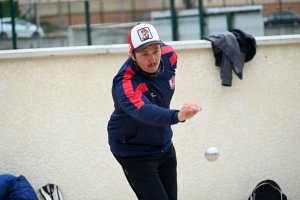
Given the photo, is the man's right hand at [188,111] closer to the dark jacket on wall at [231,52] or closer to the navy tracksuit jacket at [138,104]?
the navy tracksuit jacket at [138,104]

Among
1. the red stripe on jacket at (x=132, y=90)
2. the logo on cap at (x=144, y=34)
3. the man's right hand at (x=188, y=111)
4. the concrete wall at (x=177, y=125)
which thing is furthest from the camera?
the concrete wall at (x=177, y=125)

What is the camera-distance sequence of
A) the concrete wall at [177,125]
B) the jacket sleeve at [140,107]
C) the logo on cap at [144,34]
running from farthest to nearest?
the concrete wall at [177,125]
the logo on cap at [144,34]
the jacket sleeve at [140,107]

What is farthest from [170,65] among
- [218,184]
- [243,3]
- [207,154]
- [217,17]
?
[243,3]

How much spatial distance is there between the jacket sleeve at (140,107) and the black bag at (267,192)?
2.70 m

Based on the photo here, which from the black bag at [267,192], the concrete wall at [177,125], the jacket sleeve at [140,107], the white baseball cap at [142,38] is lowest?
the black bag at [267,192]

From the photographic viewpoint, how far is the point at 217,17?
7.06 meters

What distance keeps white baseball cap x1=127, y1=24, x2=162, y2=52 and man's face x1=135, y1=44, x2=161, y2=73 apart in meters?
0.03

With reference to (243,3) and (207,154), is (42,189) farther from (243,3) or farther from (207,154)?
(243,3)

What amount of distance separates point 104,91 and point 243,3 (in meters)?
2.56

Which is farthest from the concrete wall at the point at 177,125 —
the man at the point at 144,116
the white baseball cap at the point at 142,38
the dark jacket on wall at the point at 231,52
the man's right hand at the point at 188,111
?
the man's right hand at the point at 188,111

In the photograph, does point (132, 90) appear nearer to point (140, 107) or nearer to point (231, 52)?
point (140, 107)

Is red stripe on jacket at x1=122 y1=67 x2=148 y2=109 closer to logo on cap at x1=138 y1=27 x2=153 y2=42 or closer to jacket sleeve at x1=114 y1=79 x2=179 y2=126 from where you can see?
jacket sleeve at x1=114 y1=79 x2=179 y2=126

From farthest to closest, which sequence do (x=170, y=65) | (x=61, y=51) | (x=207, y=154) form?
(x=61, y=51) → (x=207, y=154) → (x=170, y=65)

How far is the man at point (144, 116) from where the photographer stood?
354 cm
